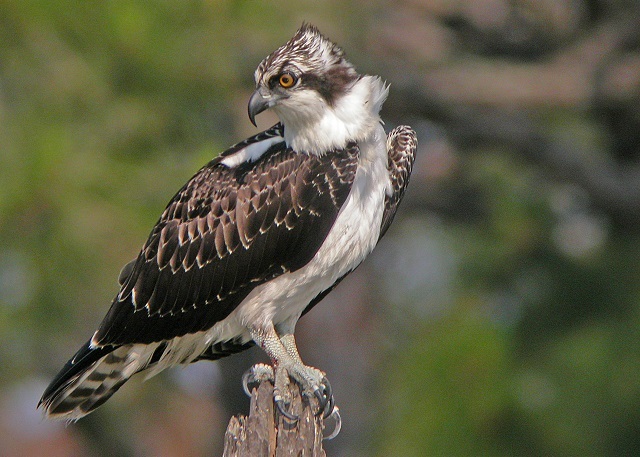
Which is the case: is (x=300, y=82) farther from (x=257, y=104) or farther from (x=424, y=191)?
(x=424, y=191)

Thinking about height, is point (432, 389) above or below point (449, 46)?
below

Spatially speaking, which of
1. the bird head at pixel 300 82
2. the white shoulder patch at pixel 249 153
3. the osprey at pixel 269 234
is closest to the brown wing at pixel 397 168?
the osprey at pixel 269 234

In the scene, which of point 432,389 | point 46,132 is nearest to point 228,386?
point 432,389

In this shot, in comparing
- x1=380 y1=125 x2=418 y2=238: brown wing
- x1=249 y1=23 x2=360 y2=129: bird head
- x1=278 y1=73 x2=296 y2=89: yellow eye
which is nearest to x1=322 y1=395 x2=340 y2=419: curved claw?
x1=380 y1=125 x2=418 y2=238: brown wing

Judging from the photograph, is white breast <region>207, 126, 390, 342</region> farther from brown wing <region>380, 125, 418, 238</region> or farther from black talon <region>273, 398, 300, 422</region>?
black talon <region>273, 398, 300, 422</region>

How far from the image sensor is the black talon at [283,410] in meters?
4.16

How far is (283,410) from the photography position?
422 centimetres

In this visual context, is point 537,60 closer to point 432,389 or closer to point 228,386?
point 432,389

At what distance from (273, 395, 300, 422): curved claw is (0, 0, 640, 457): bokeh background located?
1.38 m

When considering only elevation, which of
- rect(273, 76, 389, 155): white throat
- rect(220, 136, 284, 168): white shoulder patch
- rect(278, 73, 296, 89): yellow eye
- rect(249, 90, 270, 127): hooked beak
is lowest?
rect(220, 136, 284, 168): white shoulder patch

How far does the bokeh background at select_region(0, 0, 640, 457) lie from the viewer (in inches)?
270

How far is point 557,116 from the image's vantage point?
9.59 metres

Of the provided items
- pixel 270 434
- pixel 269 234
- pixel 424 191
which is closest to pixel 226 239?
pixel 269 234

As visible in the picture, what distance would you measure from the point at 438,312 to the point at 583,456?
2.26 meters
